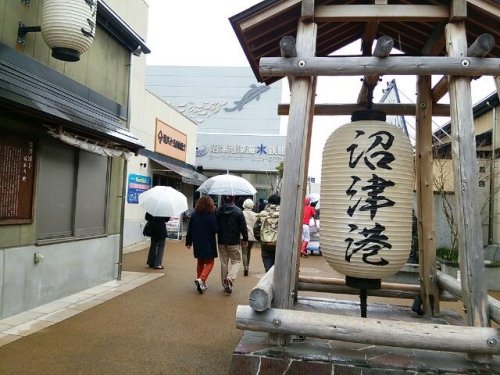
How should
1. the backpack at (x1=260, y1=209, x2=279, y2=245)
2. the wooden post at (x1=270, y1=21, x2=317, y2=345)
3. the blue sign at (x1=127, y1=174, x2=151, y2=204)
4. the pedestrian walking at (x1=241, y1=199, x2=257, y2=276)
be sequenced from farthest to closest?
the blue sign at (x1=127, y1=174, x2=151, y2=204) → the pedestrian walking at (x1=241, y1=199, x2=257, y2=276) → the backpack at (x1=260, y1=209, x2=279, y2=245) → the wooden post at (x1=270, y1=21, x2=317, y2=345)

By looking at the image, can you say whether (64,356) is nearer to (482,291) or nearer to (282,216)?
(282,216)

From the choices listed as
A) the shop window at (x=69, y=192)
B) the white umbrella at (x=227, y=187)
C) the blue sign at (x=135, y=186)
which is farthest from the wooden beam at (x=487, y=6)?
the blue sign at (x=135, y=186)

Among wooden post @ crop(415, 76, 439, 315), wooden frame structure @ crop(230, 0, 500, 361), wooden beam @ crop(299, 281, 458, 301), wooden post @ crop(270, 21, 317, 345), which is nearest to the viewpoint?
wooden frame structure @ crop(230, 0, 500, 361)

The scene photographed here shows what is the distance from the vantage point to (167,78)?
35156 mm

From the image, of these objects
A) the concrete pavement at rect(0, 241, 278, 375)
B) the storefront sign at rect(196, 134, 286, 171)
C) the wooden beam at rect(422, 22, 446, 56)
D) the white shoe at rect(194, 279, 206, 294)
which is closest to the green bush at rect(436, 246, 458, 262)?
the concrete pavement at rect(0, 241, 278, 375)

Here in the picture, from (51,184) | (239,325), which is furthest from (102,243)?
(239,325)

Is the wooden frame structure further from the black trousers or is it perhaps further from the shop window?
the black trousers

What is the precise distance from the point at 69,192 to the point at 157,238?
3.54m

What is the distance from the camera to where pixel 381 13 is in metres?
4.12

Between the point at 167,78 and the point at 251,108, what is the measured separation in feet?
27.0

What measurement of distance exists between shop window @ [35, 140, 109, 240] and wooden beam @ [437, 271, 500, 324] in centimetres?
607

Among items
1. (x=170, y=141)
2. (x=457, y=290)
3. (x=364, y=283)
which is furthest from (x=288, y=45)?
(x=170, y=141)

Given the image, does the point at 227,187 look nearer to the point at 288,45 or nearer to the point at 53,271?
the point at 53,271

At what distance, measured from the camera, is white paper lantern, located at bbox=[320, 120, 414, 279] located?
3814mm
